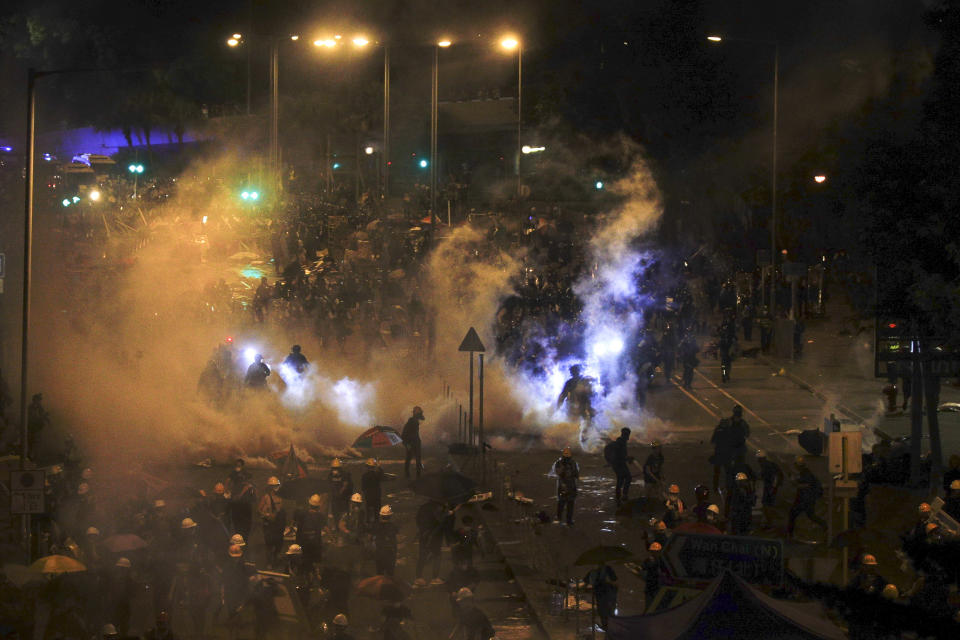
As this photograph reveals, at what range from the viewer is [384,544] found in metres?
11.5

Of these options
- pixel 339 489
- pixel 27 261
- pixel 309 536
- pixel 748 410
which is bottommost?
pixel 309 536

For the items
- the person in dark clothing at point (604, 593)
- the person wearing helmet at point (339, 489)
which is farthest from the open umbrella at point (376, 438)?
the person in dark clothing at point (604, 593)

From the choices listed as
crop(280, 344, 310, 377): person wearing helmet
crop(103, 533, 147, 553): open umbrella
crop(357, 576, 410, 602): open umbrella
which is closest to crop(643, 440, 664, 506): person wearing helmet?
crop(357, 576, 410, 602): open umbrella

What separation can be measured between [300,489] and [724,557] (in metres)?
6.13

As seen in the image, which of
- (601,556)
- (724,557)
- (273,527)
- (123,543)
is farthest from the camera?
(273,527)

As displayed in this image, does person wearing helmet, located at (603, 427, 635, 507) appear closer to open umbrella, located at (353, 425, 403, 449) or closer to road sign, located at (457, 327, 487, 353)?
road sign, located at (457, 327, 487, 353)

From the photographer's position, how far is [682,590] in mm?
7953

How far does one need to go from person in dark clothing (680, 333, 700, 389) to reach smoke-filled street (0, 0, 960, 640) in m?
0.10

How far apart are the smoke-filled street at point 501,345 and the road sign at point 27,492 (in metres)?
0.02

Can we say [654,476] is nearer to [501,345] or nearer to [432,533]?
[432,533]

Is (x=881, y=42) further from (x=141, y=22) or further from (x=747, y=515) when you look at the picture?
(x=141, y=22)

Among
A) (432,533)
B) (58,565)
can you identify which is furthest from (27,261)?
(432,533)

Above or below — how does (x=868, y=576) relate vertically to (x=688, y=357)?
below

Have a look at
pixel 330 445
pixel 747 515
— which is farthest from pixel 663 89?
pixel 747 515
